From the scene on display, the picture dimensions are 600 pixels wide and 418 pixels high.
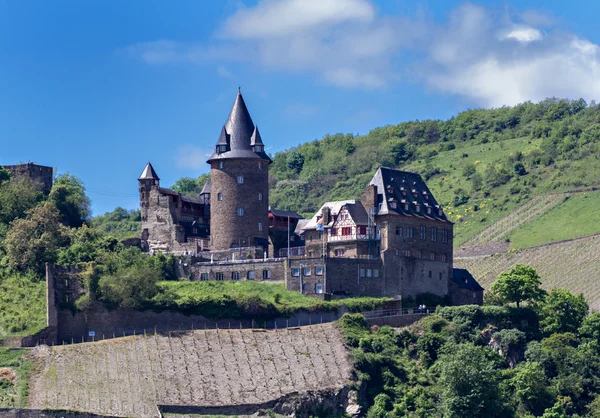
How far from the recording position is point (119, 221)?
178 meters

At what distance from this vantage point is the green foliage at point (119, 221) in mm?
168462

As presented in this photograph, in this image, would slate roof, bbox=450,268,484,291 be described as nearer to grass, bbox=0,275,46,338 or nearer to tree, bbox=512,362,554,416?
tree, bbox=512,362,554,416

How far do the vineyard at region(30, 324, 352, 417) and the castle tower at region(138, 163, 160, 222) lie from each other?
21894 mm

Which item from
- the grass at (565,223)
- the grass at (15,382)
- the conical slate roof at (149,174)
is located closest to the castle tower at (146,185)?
the conical slate roof at (149,174)

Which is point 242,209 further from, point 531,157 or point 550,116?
point 550,116

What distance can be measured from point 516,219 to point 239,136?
44.7 meters

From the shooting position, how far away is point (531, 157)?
169125 millimetres

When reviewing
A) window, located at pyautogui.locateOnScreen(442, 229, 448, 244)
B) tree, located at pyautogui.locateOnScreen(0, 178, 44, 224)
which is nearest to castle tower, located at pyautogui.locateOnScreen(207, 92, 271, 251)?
window, located at pyautogui.locateOnScreen(442, 229, 448, 244)

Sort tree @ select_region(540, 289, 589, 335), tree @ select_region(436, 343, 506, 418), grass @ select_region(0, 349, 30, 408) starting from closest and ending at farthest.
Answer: grass @ select_region(0, 349, 30, 408) → tree @ select_region(436, 343, 506, 418) → tree @ select_region(540, 289, 589, 335)

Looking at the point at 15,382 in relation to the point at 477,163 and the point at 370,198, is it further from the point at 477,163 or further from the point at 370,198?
the point at 477,163

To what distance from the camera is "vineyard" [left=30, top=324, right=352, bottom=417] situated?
9219 cm

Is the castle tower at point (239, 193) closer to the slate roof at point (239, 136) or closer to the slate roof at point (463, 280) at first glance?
the slate roof at point (239, 136)

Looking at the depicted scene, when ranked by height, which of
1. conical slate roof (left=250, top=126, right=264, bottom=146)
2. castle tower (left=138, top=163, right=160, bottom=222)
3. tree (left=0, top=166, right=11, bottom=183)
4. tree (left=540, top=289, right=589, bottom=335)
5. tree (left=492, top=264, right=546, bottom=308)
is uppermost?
conical slate roof (left=250, top=126, right=264, bottom=146)

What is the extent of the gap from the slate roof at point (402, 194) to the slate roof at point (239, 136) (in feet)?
31.6
